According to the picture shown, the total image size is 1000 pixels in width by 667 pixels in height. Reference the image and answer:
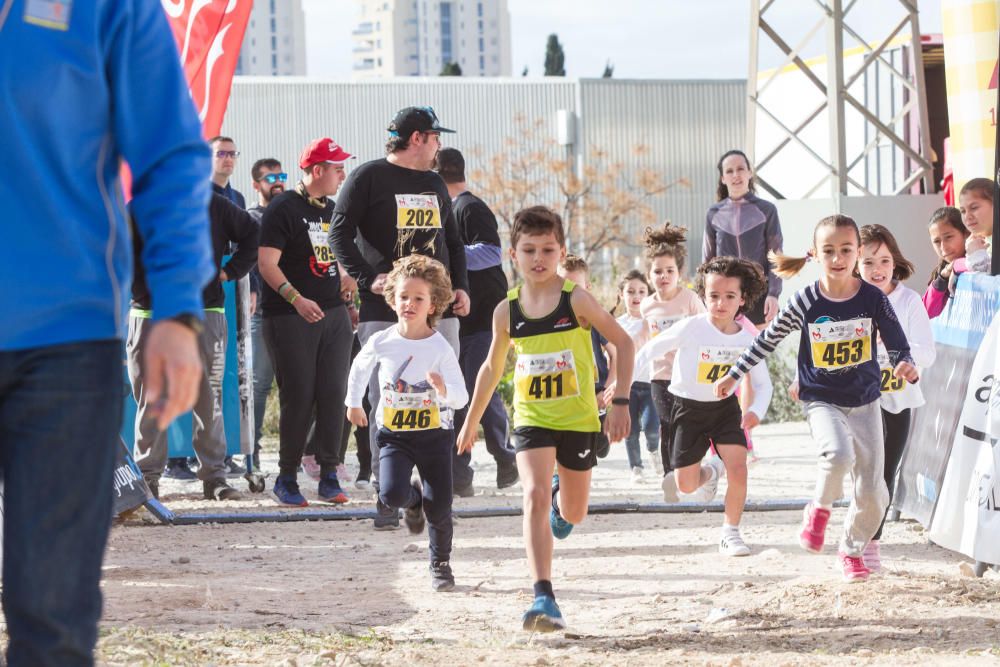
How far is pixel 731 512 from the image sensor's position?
7512 mm

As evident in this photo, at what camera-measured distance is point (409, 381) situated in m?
7.09

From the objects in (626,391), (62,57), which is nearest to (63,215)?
(62,57)

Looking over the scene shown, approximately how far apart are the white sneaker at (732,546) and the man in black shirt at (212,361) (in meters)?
3.04

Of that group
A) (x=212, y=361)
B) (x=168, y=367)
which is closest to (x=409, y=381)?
(x=212, y=361)

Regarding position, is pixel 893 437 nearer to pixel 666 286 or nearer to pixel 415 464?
pixel 415 464

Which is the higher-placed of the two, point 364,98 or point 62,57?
point 364,98

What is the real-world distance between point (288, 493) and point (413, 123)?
2430 millimetres

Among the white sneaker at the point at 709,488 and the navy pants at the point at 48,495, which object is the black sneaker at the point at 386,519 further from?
the navy pants at the point at 48,495

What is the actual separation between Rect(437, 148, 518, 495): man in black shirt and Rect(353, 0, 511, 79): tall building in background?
178 metres

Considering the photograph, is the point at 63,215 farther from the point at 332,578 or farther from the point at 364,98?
the point at 364,98

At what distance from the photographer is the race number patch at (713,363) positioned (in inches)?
315

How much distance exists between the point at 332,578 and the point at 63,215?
4545mm

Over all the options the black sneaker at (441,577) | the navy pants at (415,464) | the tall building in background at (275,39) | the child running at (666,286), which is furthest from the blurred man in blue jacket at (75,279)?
the tall building in background at (275,39)

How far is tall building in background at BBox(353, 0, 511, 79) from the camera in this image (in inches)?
7372
